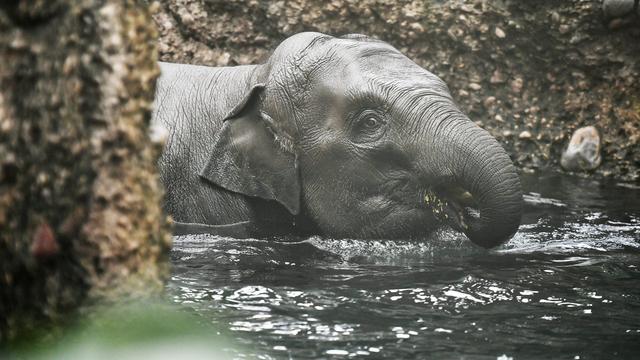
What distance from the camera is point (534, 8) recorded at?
9.83 m

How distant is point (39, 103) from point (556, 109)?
695 centimetres

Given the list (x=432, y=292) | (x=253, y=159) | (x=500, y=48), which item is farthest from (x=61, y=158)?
(x=500, y=48)

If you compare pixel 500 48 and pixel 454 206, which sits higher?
pixel 500 48

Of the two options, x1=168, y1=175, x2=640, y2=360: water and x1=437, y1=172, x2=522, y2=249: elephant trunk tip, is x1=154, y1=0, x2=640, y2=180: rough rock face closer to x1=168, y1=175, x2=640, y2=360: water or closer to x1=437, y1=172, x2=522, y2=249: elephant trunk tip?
x1=168, y1=175, x2=640, y2=360: water

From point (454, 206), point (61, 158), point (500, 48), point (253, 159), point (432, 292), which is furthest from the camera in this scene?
point (500, 48)

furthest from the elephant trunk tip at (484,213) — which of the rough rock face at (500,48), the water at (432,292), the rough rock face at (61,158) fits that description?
the rough rock face at (61,158)

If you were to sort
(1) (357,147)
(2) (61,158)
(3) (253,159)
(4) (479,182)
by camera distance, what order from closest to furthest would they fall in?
(2) (61,158) < (4) (479,182) < (1) (357,147) < (3) (253,159)

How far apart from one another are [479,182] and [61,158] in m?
3.60

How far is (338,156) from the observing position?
7160 mm

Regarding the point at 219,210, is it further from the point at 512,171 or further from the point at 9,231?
the point at 9,231

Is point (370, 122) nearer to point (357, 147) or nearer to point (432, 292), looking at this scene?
point (357, 147)

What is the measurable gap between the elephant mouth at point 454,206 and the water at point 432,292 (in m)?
0.20

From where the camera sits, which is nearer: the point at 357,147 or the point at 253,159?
the point at 357,147

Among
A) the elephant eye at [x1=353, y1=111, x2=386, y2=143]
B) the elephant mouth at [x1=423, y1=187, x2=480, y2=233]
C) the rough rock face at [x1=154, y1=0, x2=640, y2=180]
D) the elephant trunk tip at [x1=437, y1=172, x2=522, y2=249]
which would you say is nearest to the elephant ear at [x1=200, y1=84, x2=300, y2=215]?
the elephant eye at [x1=353, y1=111, x2=386, y2=143]
